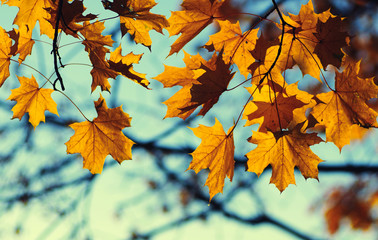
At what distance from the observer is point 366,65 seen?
4797 millimetres

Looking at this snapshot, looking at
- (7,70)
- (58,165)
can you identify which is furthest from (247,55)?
(58,165)

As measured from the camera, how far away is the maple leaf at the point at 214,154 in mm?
1381

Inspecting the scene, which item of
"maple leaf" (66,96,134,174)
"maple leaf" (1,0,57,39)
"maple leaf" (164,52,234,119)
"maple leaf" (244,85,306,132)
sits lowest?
"maple leaf" (66,96,134,174)

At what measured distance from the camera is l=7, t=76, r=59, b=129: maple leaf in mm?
1492

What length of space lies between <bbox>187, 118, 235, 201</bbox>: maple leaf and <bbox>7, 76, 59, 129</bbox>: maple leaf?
75 centimetres

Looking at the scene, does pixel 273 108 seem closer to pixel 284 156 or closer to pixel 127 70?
pixel 284 156

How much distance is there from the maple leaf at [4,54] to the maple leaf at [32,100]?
7 centimetres

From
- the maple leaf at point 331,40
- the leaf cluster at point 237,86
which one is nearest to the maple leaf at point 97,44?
the leaf cluster at point 237,86


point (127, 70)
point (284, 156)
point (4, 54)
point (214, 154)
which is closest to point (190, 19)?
point (127, 70)

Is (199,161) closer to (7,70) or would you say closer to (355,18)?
(7,70)

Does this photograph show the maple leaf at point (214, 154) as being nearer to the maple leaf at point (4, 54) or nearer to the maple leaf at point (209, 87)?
the maple leaf at point (209, 87)

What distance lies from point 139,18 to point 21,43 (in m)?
0.55

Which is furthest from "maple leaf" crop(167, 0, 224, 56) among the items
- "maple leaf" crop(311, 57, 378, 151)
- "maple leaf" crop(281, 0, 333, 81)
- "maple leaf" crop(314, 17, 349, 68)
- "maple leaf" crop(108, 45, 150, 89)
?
"maple leaf" crop(311, 57, 378, 151)

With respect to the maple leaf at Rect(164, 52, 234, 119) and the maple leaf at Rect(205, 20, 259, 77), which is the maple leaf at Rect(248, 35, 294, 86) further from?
the maple leaf at Rect(164, 52, 234, 119)
